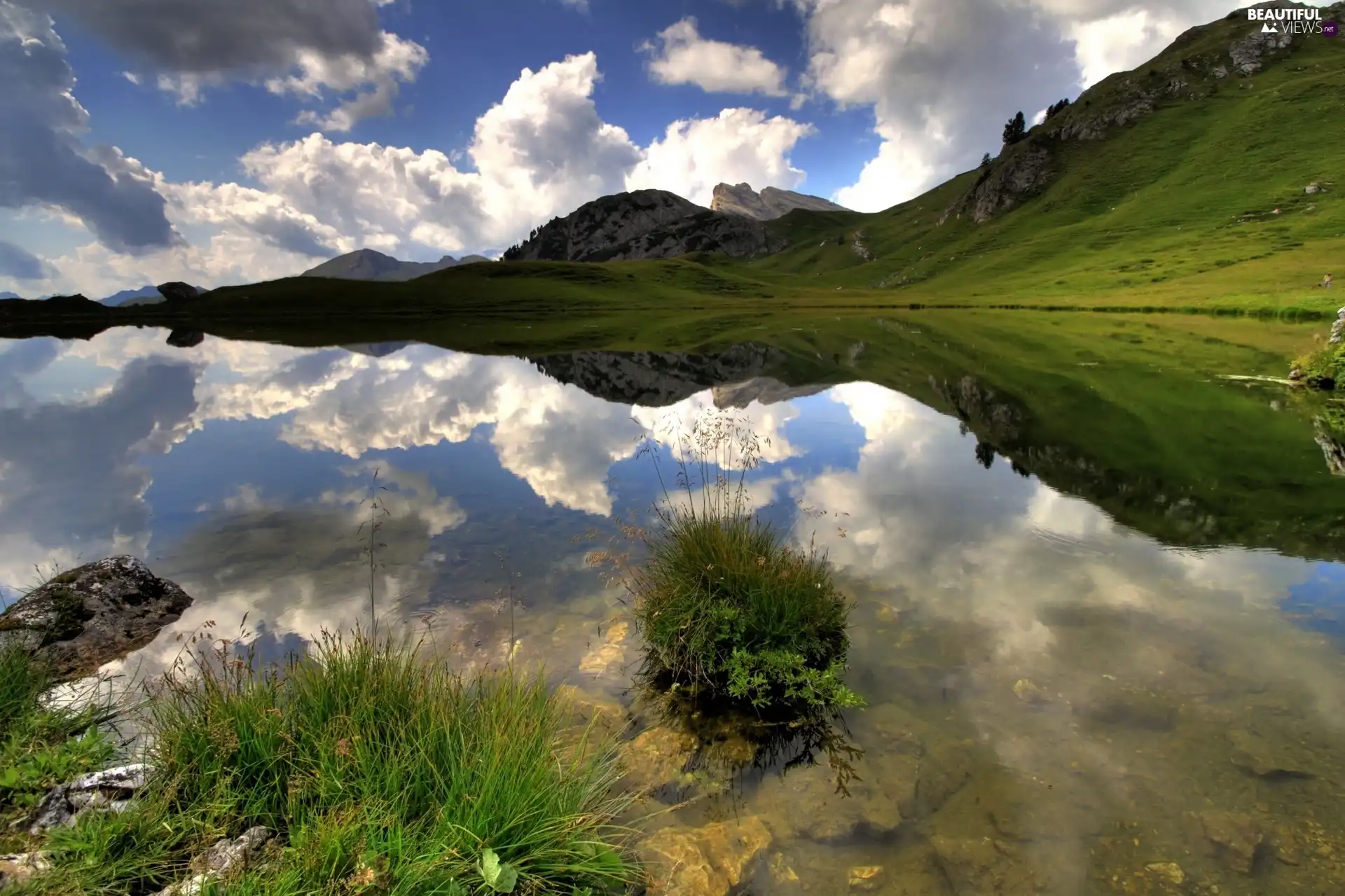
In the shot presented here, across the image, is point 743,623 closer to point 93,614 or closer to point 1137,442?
point 93,614

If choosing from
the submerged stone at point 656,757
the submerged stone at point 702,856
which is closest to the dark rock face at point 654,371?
the submerged stone at point 656,757

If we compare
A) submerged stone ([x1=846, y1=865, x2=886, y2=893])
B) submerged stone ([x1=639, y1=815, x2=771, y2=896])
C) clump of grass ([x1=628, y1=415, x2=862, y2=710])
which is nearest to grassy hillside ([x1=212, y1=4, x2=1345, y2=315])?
clump of grass ([x1=628, y1=415, x2=862, y2=710])

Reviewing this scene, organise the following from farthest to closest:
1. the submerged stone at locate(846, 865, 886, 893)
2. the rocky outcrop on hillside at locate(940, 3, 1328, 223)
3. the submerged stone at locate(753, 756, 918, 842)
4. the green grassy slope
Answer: the rocky outcrop on hillside at locate(940, 3, 1328, 223) < the green grassy slope < the submerged stone at locate(753, 756, 918, 842) < the submerged stone at locate(846, 865, 886, 893)

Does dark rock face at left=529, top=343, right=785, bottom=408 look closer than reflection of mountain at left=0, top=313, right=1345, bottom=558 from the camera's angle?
No

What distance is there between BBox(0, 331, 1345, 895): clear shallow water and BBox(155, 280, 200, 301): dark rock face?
162 meters

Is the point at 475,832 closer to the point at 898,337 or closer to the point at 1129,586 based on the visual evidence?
the point at 1129,586

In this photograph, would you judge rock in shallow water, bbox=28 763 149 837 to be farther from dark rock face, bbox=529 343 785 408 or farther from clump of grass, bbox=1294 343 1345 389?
clump of grass, bbox=1294 343 1345 389

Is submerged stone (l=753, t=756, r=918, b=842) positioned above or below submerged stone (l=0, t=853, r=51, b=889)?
below

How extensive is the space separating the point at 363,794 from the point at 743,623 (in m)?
5.75

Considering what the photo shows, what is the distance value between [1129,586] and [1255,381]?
29.2 metres

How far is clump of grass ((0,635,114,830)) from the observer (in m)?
5.91

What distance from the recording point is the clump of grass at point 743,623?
9.12 m

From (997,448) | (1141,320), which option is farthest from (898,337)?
(997,448)

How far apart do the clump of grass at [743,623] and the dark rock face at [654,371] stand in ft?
72.2
